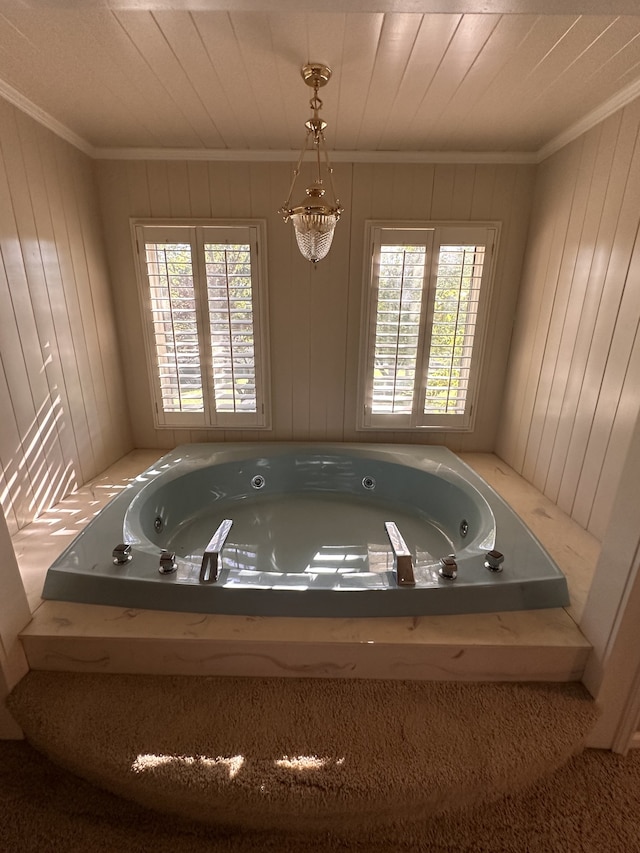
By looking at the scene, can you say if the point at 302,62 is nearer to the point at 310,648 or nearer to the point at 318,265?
the point at 318,265

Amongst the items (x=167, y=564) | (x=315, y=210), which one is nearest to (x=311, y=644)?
(x=167, y=564)

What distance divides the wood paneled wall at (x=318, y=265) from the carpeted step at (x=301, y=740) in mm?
1684

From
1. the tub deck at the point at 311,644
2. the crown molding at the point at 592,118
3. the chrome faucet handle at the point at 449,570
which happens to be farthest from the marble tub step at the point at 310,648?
the crown molding at the point at 592,118

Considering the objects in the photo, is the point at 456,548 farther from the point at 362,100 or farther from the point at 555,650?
the point at 362,100

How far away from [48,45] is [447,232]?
200 centimetres

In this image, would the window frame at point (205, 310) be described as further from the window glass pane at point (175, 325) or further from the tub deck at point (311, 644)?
the tub deck at point (311, 644)

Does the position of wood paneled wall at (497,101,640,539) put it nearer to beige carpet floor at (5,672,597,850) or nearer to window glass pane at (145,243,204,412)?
beige carpet floor at (5,672,597,850)

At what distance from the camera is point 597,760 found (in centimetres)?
119

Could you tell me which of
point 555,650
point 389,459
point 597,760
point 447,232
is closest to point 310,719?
point 555,650

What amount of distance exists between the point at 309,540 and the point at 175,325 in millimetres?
1612

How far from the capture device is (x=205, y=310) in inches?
94.6

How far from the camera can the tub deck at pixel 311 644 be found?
1.20 meters

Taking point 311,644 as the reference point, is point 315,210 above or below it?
above

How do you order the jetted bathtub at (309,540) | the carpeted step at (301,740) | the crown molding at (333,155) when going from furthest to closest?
1. the crown molding at (333,155)
2. the jetted bathtub at (309,540)
3. the carpeted step at (301,740)
